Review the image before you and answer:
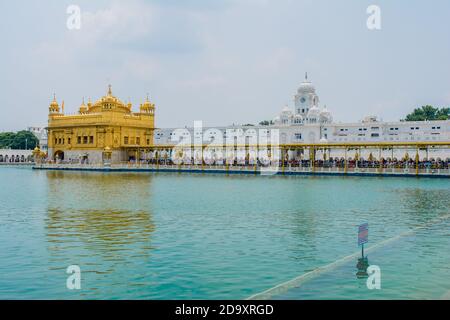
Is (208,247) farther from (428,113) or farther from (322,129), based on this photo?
(428,113)

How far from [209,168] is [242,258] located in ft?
155

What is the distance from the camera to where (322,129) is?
314ft

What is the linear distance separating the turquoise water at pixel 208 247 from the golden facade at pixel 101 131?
45.8 m

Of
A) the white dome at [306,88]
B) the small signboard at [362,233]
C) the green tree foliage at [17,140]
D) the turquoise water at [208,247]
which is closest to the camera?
the turquoise water at [208,247]

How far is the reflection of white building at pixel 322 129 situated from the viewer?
86.1 m

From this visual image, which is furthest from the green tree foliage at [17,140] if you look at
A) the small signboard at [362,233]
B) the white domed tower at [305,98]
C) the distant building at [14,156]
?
the small signboard at [362,233]

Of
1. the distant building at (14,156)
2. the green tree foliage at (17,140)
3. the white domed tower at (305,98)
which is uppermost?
the white domed tower at (305,98)

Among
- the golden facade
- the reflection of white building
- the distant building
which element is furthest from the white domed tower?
the distant building

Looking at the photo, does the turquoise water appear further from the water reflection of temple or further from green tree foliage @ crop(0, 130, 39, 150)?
green tree foliage @ crop(0, 130, 39, 150)

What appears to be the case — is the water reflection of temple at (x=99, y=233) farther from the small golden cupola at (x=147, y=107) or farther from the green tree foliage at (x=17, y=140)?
the green tree foliage at (x=17, y=140)

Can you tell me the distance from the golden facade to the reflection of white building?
2527 cm
